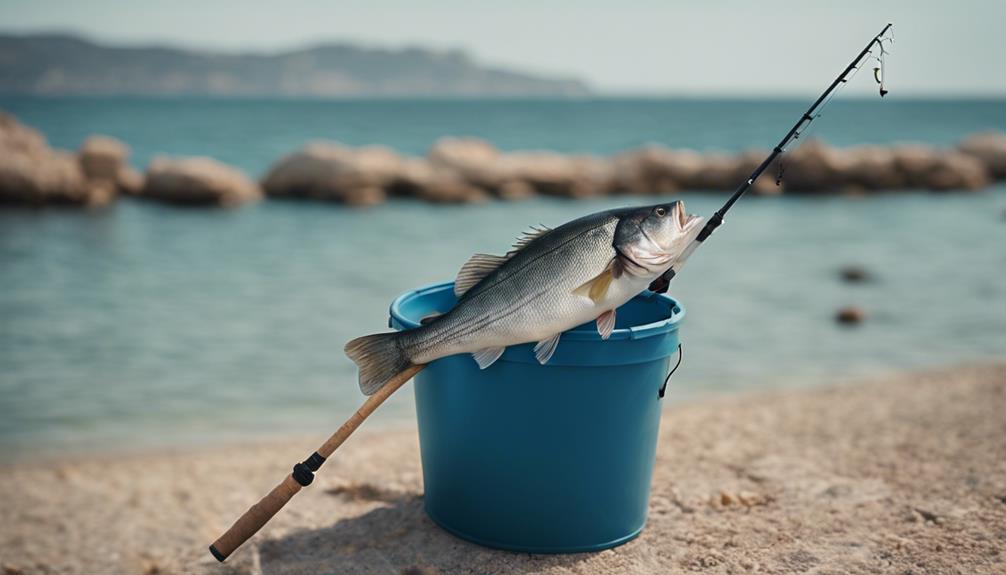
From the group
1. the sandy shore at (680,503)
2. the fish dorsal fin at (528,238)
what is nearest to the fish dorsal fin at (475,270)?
the fish dorsal fin at (528,238)

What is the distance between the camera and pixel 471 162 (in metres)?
20.6

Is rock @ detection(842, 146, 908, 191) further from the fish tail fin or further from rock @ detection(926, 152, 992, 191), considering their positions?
the fish tail fin

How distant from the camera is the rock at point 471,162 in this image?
2017 centimetres

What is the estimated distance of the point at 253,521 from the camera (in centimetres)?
299

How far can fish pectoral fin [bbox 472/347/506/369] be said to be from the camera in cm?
278

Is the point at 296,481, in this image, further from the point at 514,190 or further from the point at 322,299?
the point at 514,190

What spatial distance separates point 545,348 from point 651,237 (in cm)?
47

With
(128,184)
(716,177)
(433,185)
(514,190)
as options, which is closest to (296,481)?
(433,185)

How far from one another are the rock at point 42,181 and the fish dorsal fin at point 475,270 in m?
17.3

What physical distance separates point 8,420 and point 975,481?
6.03m

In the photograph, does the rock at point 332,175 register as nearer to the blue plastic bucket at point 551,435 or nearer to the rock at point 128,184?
the rock at point 128,184

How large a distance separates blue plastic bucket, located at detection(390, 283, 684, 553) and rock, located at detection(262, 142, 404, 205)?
631 inches

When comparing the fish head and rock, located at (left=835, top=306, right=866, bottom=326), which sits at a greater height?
the fish head

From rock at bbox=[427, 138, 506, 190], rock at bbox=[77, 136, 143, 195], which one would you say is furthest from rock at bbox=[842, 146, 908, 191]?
rock at bbox=[77, 136, 143, 195]
